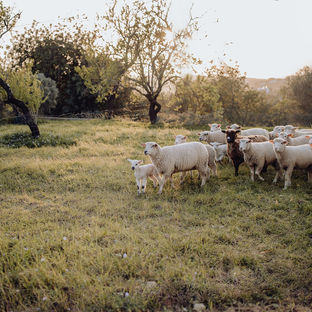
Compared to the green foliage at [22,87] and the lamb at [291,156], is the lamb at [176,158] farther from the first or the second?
the green foliage at [22,87]

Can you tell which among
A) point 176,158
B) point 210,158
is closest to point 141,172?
point 176,158

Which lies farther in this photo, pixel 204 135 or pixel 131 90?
pixel 131 90

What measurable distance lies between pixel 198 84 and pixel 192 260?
68.5ft

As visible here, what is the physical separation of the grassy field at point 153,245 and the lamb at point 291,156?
48 centimetres

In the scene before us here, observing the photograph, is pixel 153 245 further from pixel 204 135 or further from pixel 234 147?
pixel 204 135

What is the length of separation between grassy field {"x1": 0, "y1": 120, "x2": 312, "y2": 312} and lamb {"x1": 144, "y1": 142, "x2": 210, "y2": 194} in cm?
52

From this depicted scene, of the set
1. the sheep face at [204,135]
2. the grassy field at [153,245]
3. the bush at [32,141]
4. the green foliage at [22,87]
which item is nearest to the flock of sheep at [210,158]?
the grassy field at [153,245]

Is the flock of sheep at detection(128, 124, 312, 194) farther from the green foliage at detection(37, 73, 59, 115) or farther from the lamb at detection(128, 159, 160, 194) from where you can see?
the green foliage at detection(37, 73, 59, 115)

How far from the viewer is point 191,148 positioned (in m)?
7.79

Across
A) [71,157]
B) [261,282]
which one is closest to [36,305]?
[261,282]

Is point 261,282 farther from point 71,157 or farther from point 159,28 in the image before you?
point 159,28

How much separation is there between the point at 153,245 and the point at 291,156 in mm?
4771

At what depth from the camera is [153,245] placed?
4.64m

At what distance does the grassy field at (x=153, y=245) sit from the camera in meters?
3.49
